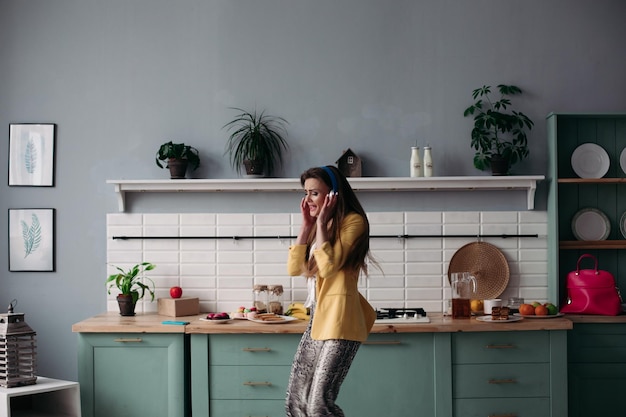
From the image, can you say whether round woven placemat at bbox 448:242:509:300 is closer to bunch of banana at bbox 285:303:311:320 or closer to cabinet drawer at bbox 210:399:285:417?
bunch of banana at bbox 285:303:311:320

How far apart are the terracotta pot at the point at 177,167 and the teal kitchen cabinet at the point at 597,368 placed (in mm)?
2459

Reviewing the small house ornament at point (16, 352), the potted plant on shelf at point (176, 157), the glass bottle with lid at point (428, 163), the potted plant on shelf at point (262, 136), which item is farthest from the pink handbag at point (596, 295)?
the small house ornament at point (16, 352)

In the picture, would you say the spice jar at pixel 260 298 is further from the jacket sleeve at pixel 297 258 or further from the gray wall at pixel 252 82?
the jacket sleeve at pixel 297 258

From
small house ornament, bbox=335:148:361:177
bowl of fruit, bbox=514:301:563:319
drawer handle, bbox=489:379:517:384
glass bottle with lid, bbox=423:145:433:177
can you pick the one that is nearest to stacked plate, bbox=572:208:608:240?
bowl of fruit, bbox=514:301:563:319

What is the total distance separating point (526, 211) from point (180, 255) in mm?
2173

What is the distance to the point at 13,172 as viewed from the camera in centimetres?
491

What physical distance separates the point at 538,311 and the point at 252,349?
5.29 ft

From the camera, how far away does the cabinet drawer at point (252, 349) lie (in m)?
4.26

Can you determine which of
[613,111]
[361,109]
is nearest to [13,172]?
[361,109]

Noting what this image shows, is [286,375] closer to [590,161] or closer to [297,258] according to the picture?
[297,258]

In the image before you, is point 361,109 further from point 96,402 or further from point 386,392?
point 96,402

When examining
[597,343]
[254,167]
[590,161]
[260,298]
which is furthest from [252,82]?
[597,343]

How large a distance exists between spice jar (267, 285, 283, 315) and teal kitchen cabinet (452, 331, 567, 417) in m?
1.04

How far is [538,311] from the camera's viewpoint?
14.3ft
